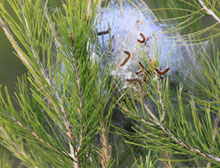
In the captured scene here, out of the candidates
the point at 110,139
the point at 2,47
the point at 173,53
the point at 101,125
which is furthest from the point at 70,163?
the point at 2,47

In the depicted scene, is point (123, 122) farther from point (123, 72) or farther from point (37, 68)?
point (37, 68)

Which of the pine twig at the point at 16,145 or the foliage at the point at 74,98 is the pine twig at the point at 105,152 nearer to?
the foliage at the point at 74,98

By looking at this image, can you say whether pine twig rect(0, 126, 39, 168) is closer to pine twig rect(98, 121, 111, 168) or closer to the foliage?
the foliage

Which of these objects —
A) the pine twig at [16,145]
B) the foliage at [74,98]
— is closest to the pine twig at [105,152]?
the foliage at [74,98]

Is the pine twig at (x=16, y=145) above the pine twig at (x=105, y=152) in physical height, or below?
above

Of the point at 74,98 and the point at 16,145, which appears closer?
the point at 74,98

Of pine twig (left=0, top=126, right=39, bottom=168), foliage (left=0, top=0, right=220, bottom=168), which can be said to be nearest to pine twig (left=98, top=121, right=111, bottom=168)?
foliage (left=0, top=0, right=220, bottom=168)

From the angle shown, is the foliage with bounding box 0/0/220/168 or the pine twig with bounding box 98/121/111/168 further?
the pine twig with bounding box 98/121/111/168

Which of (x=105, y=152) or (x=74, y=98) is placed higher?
(x=74, y=98)

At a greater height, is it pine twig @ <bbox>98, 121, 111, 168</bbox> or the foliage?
the foliage

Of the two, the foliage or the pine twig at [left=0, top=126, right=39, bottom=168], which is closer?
the foliage

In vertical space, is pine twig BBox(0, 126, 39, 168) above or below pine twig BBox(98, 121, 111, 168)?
above
